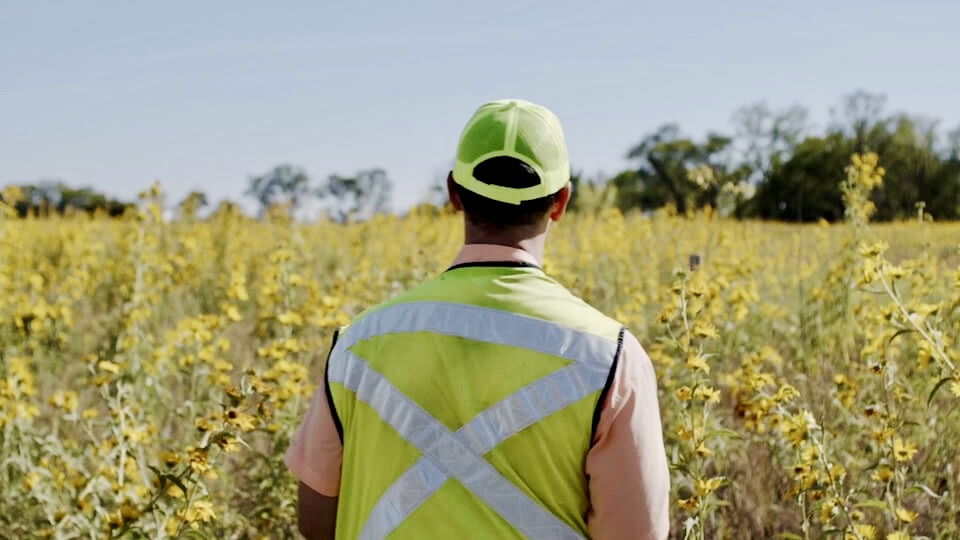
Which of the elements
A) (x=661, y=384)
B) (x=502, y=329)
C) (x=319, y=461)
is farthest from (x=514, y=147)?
(x=661, y=384)

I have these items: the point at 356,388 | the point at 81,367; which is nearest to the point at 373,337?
the point at 356,388

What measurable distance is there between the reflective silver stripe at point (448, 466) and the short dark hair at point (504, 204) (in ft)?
0.94

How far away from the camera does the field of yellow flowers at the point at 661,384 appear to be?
2412 millimetres

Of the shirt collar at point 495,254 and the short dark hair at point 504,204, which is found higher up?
the short dark hair at point 504,204

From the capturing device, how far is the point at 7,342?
5070 millimetres

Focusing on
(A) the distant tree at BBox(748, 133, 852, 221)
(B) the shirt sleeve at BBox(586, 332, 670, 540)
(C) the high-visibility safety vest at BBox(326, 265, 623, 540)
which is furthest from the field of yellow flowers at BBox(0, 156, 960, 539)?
(A) the distant tree at BBox(748, 133, 852, 221)

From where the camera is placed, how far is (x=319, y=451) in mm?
1444

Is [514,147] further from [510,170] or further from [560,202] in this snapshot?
[560,202]

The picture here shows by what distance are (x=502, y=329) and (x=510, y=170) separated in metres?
0.24

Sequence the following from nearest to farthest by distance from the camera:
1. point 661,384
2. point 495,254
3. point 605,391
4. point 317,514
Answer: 1. point 605,391
2. point 495,254
3. point 317,514
4. point 661,384

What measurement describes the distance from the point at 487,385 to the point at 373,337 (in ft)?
0.66

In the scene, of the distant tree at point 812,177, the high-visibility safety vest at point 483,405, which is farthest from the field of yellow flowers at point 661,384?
the distant tree at point 812,177

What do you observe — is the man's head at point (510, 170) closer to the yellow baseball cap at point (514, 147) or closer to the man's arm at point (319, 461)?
the yellow baseball cap at point (514, 147)

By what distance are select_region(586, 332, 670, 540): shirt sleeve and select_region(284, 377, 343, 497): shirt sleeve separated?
42 centimetres
